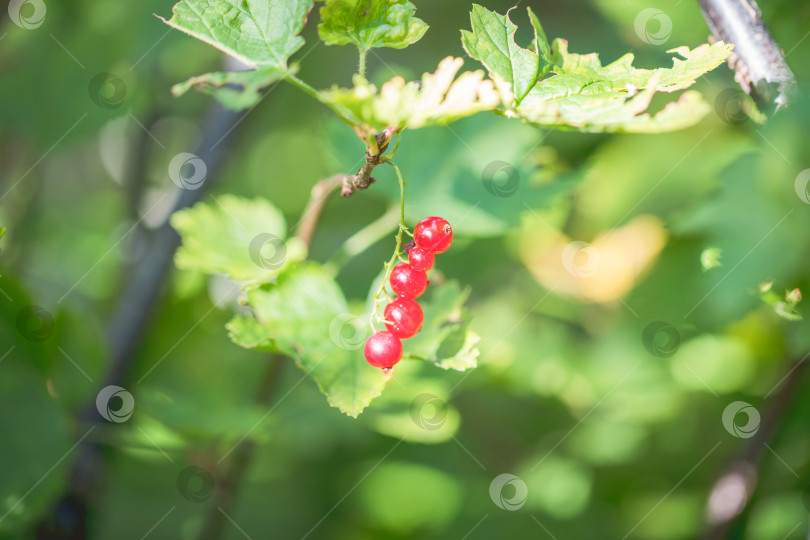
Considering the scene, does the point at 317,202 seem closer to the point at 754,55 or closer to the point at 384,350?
the point at 384,350

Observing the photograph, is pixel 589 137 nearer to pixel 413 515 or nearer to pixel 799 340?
pixel 799 340

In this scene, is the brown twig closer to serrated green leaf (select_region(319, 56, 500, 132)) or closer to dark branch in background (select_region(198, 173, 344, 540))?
serrated green leaf (select_region(319, 56, 500, 132))

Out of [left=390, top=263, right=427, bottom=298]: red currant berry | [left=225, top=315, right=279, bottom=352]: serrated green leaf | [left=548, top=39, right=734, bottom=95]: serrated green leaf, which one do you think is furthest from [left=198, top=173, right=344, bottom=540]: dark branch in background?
[left=548, top=39, right=734, bottom=95]: serrated green leaf

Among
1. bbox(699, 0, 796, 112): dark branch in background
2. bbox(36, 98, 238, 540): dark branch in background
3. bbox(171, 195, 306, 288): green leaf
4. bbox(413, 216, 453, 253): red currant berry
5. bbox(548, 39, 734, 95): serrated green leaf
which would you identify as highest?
bbox(699, 0, 796, 112): dark branch in background

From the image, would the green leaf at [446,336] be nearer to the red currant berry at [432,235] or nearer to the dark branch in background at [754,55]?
the red currant berry at [432,235]

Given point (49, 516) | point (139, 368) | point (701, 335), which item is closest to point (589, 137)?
point (701, 335)

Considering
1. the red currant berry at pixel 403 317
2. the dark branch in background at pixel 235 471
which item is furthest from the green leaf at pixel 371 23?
the dark branch in background at pixel 235 471
